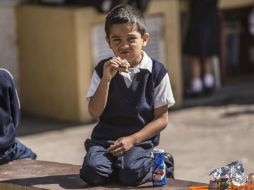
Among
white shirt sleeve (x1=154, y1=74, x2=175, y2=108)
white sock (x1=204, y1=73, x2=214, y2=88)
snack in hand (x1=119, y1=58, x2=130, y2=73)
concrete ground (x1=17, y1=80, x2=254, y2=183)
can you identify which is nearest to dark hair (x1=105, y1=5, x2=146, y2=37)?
snack in hand (x1=119, y1=58, x2=130, y2=73)

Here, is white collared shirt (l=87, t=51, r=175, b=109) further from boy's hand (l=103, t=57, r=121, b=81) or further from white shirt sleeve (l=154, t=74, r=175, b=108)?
boy's hand (l=103, t=57, r=121, b=81)

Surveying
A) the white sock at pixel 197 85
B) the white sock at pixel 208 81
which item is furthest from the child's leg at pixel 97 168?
the white sock at pixel 208 81

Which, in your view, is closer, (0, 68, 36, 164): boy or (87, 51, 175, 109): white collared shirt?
(87, 51, 175, 109): white collared shirt

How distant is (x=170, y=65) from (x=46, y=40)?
1.43m

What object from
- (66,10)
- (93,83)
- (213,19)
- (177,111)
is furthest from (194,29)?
(93,83)

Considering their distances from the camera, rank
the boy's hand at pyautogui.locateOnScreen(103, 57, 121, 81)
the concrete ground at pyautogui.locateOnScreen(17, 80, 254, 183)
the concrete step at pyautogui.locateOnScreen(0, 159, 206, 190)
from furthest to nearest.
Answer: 1. the concrete ground at pyautogui.locateOnScreen(17, 80, 254, 183)
2. the concrete step at pyautogui.locateOnScreen(0, 159, 206, 190)
3. the boy's hand at pyautogui.locateOnScreen(103, 57, 121, 81)

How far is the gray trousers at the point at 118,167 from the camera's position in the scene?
4930 millimetres

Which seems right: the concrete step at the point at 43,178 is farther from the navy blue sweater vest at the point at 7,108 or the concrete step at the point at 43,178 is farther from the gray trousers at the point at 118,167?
the navy blue sweater vest at the point at 7,108

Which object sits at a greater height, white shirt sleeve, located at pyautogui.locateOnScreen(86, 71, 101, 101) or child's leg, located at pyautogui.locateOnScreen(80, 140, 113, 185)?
white shirt sleeve, located at pyautogui.locateOnScreen(86, 71, 101, 101)

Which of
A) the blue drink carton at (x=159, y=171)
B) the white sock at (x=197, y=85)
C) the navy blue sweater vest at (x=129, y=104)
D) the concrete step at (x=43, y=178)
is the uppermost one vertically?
the navy blue sweater vest at (x=129, y=104)

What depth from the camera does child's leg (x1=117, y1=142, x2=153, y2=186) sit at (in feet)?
16.2

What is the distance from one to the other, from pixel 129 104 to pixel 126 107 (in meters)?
0.02

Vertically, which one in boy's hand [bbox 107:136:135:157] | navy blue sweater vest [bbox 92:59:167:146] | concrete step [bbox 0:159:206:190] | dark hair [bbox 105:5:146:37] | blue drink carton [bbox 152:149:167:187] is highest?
dark hair [bbox 105:5:146:37]

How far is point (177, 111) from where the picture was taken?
9.70 m
